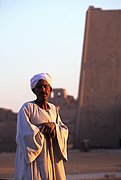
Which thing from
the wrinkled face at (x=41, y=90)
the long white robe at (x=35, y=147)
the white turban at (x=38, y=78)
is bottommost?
the long white robe at (x=35, y=147)

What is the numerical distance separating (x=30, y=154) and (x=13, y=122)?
2331cm

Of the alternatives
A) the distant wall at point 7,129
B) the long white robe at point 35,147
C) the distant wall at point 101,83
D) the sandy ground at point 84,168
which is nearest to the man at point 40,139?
the long white robe at point 35,147

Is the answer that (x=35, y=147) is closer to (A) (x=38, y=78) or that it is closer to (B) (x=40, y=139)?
(B) (x=40, y=139)

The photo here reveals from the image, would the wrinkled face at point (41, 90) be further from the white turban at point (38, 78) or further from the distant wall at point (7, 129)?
the distant wall at point (7, 129)

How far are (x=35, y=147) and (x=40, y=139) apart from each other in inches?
2.6

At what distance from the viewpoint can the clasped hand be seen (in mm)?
2678

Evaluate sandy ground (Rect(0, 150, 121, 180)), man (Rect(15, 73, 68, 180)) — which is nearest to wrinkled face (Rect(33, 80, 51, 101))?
man (Rect(15, 73, 68, 180))

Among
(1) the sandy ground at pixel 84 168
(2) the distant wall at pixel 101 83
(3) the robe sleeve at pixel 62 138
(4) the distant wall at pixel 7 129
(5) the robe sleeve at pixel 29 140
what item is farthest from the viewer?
(2) the distant wall at pixel 101 83

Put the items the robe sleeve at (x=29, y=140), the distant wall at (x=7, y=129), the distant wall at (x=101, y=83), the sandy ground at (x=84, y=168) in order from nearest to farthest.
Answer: the robe sleeve at (x=29, y=140)
the sandy ground at (x=84, y=168)
the distant wall at (x=7, y=129)
the distant wall at (x=101, y=83)

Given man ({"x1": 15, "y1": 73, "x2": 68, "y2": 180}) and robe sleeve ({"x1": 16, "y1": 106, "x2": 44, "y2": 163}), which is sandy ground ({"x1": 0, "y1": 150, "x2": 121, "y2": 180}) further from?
robe sleeve ({"x1": 16, "y1": 106, "x2": 44, "y2": 163})

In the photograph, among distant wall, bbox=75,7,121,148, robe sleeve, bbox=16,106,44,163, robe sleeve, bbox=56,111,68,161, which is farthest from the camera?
distant wall, bbox=75,7,121,148

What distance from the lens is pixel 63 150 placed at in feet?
9.13

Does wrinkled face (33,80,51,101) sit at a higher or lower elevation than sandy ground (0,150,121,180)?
higher

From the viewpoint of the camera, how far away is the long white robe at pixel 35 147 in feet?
8.64
